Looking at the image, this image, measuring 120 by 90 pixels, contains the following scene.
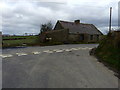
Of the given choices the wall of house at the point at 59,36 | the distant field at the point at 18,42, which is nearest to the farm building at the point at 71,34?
the wall of house at the point at 59,36

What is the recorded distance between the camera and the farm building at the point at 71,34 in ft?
94.4

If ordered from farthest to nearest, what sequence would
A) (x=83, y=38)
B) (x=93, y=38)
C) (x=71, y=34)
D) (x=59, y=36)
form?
(x=93, y=38), (x=83, y=38), (x=71, y=34), (x=59, y=36)

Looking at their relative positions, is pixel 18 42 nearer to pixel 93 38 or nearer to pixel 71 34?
pixel 71 34

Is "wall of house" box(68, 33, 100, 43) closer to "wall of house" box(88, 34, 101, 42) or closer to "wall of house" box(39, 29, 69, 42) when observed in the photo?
"wall of house" box(88, 34, 101, 42)

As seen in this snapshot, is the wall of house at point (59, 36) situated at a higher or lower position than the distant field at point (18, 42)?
higher

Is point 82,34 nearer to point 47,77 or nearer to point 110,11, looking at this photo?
point 110,11

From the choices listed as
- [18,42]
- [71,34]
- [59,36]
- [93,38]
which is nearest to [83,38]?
[93,38]

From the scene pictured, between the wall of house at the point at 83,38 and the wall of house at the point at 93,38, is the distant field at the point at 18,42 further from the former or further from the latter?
the wall of house at the point at 93,38

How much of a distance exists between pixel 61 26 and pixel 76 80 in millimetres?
29783

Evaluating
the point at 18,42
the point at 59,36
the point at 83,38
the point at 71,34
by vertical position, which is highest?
the point at 71,34

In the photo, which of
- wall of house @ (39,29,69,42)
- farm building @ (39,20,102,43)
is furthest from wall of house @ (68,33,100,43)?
wall of house @ (39,29,69,42)

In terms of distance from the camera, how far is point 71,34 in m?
30.5

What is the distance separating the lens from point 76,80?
17.0 ft

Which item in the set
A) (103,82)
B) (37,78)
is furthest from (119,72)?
(37,78)
